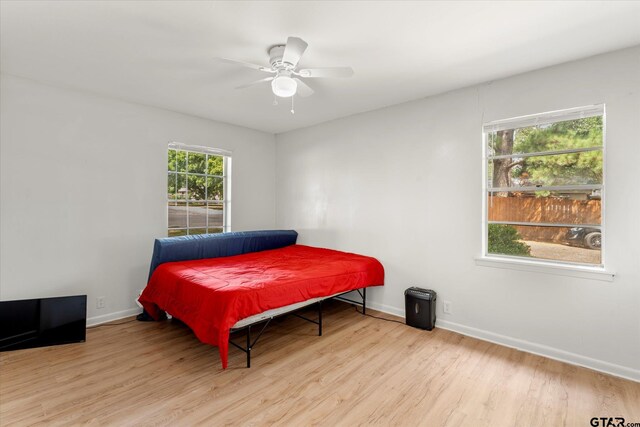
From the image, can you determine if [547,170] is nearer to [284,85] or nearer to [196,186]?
[284,85]

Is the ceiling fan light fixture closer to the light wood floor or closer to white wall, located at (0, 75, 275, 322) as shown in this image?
the light wood floor

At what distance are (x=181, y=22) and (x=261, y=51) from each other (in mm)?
Result: 590

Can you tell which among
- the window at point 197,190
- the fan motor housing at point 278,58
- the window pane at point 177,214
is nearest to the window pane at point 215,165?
the window at point 197,190

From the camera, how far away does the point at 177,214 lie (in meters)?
4.04

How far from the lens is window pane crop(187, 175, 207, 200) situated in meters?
4.16

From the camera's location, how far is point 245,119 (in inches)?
167

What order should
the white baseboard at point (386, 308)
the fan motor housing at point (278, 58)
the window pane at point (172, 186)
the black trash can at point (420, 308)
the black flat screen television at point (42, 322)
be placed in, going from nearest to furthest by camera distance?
the fan motor housing at point (278, 58)
the black flat screen television at point (42, 322)
the black trash can at point (420, 308)
the white baseboard at point (386, 308)
the window pane at point (172, 186)

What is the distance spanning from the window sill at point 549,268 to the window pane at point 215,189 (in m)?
3.53

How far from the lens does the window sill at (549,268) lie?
2393 millimetres

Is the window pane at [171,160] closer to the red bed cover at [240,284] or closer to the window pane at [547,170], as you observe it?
the red bed cover at [240,284]

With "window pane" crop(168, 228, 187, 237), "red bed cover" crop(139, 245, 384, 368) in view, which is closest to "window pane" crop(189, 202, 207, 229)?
"window pane" crop(168, 228, 187, 237)

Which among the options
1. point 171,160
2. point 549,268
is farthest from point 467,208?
point 171,160

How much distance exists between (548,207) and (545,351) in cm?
128

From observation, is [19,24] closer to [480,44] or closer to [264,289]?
[264,289]
